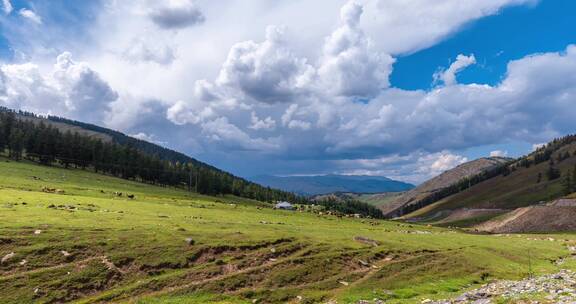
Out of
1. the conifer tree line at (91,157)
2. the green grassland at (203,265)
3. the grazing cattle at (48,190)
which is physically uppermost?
the conifer tree line at (91,157)

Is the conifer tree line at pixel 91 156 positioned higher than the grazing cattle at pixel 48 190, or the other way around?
the conifer tree line at pixel 91 156

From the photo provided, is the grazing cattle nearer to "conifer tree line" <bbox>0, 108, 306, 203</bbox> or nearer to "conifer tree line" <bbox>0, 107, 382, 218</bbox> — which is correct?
"conifer tree line" <bbox>0, 107, 382, 218</bbox>

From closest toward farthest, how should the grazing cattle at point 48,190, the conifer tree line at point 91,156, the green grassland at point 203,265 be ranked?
the green grassland at point 203,265 → the grazing cattle at point 48,190 → the conifer tree line at point 91,156

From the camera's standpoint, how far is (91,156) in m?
172

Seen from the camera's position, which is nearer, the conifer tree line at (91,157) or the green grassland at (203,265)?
the green grassland at (203,265)

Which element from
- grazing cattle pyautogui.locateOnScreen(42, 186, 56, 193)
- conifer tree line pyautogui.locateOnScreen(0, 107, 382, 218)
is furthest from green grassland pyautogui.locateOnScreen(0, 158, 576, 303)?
conifer tree line pyautogui.locateOnScreen(0, 107, 382, 218)

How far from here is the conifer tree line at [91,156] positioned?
155750 millimetres

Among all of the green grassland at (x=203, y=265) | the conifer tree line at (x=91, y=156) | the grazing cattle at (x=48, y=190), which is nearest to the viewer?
the green grassland at (x=203, y=265)

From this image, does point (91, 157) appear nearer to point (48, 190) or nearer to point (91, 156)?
point (91, 156)

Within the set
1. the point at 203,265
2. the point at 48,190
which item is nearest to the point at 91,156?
the point at 48,190

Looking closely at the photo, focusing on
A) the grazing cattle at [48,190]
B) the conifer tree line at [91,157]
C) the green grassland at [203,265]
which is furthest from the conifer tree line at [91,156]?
the green grassland at [203,265]

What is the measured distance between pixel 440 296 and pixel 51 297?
29.9 meters

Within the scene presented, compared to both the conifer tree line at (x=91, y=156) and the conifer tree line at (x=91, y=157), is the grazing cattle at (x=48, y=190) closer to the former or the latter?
the conifer tree line at (x=91, y=157)

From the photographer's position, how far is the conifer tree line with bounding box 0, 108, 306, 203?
155750 mm
